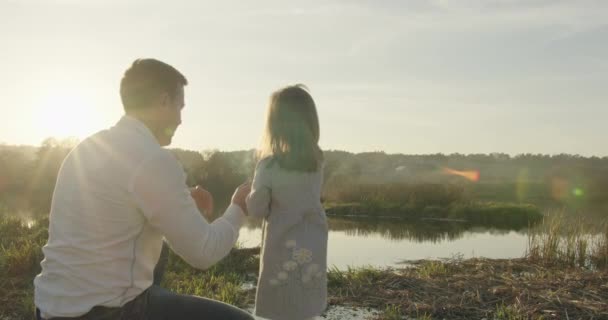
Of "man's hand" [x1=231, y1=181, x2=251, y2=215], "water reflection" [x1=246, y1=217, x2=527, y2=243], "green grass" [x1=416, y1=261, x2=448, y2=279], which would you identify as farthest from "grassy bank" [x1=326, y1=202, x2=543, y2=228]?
"man's hand" [x1=231, y1=181, x2=251, y2=215]

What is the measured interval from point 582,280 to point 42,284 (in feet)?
21.5

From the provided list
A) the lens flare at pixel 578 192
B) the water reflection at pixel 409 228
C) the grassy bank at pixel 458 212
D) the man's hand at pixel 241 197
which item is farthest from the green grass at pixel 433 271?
the lens flare at pixel 578 192

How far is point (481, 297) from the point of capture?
6.08 m

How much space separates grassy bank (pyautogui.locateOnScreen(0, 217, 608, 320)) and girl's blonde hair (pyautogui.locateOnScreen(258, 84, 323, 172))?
2.41m

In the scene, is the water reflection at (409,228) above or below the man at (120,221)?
below

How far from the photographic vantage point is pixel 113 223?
74.2 inches

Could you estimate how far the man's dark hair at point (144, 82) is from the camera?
6.60ft

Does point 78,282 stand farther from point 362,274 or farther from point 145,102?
point 362,274

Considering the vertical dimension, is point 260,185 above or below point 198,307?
above

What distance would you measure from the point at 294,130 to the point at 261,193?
0.42 m

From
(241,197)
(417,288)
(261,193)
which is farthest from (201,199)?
(417,288)

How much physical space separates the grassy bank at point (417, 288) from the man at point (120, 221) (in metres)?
3.34

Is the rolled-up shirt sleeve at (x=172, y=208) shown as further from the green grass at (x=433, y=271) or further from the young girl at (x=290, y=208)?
the green grass at (x=433, y=271)

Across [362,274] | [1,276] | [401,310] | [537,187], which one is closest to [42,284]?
[401,310]
